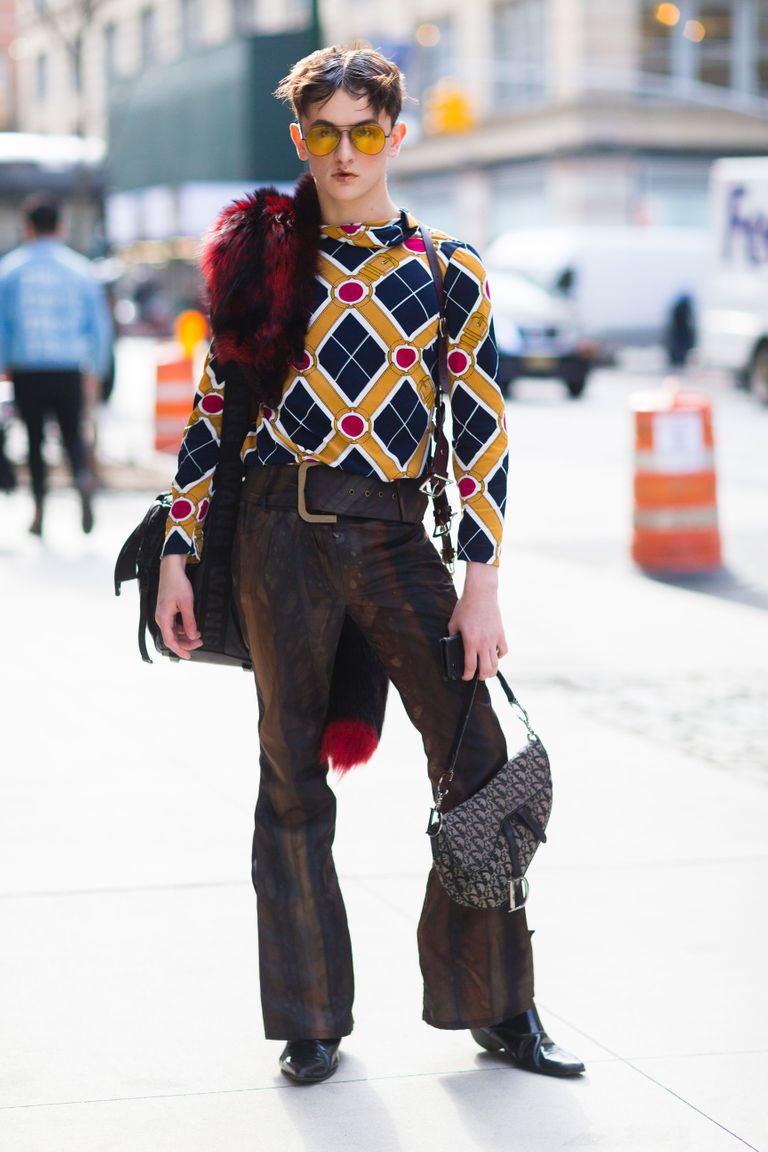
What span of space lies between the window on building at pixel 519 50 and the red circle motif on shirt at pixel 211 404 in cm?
4519

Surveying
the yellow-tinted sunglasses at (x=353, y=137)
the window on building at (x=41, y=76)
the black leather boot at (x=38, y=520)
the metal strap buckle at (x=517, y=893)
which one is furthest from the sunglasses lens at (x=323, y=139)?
the window on building at (x=41, y=76)

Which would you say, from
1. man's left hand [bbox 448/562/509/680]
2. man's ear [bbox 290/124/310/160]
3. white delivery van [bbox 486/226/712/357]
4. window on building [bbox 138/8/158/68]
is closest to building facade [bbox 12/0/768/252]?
white delivery van [bbox 486/226/712/357]

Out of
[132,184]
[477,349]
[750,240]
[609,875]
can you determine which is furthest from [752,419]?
[132,184]

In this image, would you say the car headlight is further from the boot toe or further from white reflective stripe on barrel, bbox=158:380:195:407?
the boot toe

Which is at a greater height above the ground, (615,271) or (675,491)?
(615,271)

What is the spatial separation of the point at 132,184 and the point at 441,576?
4215cm

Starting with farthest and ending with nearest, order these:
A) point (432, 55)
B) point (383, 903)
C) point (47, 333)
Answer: point (432, 55) → point (47, 333) → point (383, 903)

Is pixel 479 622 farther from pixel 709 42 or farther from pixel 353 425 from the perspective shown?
pixel 709 42

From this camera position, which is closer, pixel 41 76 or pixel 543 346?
pixel 543 346

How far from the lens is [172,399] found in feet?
54.6

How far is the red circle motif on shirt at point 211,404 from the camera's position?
141 inches

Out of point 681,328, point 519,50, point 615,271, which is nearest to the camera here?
point 615,271

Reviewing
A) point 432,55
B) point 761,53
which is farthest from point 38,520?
point 432,55

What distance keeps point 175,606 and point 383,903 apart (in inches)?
53.4
